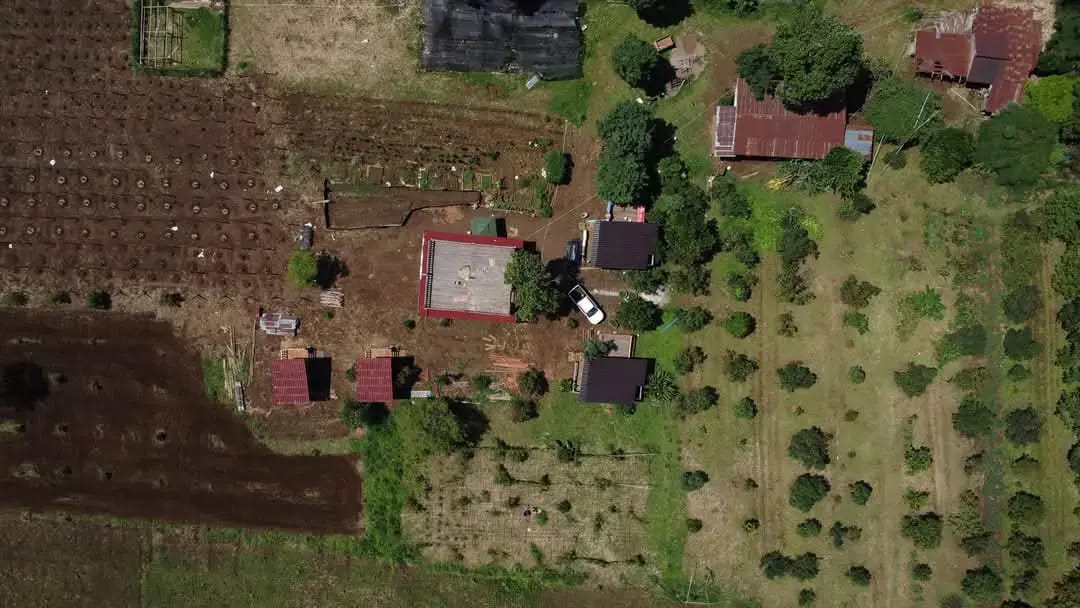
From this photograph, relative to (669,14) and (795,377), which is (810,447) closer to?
(795,377)

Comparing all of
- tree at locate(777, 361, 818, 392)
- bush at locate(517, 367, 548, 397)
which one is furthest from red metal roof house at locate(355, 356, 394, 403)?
tree at locate(777, 361, 818, 392)

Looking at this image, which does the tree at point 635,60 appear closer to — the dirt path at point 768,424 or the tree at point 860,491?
the dirt path at point 768,424

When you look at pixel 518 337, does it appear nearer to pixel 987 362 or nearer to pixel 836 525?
pixel 836 525

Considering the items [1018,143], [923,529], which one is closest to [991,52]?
[1018,143]

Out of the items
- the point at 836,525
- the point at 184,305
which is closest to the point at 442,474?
the point at 184,305

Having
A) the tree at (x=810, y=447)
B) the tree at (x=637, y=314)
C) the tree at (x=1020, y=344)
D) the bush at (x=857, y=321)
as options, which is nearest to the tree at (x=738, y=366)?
the tree at (x=810, y=447)

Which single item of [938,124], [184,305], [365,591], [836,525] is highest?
[938,124]

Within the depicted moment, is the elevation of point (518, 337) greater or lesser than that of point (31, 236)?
lesser
